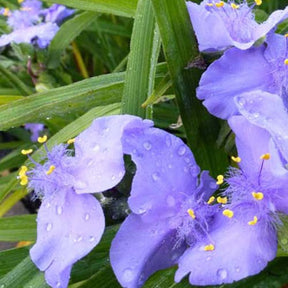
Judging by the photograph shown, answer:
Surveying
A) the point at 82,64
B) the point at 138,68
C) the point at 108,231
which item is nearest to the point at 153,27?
the point at 138,68

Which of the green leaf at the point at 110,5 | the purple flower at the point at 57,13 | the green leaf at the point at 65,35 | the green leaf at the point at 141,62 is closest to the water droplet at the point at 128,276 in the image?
the green leaf at the point at 141,62

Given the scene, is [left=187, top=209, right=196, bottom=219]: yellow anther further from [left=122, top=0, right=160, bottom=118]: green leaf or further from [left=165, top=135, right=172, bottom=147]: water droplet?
[left=122, top=0, right=160, bottom=118]: green leaf

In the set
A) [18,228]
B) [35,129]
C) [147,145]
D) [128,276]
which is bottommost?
[35,129]

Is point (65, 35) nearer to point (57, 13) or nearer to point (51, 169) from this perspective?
point (57, 13)

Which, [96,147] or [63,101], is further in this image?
[63,101]

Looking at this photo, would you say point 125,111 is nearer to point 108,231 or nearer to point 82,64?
point 108,231

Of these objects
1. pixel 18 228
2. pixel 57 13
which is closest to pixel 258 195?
pixel 18 228
